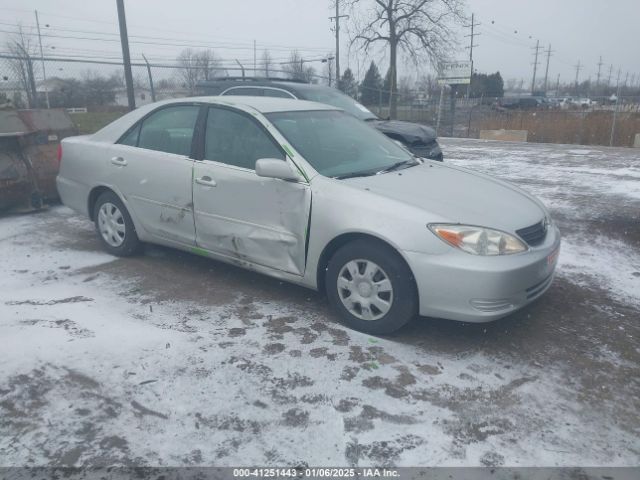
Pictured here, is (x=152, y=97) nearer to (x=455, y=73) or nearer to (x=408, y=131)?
(x=408, y=131)

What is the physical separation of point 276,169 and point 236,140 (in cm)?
67

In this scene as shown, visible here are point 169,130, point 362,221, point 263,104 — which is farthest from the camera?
point 169,130

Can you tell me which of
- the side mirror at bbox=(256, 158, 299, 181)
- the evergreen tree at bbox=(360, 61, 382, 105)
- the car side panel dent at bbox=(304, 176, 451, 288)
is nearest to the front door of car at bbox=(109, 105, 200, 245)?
the side mirror at bbox=(256, 158, 299, 181)

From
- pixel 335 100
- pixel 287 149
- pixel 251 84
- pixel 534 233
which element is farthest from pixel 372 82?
pixel 534 233

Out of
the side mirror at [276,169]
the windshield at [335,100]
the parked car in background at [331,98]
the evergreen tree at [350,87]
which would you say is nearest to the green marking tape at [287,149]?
the side mirror at [276,169]

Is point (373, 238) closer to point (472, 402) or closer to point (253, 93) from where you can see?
point (472, 402)

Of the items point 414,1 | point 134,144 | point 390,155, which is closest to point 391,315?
point 390,155

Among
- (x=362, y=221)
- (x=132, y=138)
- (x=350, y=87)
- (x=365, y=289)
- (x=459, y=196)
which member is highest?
(x=350, y=87)

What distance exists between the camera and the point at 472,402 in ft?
9.45

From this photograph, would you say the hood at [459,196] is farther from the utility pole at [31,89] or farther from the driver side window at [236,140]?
the utility pole at [31,89]

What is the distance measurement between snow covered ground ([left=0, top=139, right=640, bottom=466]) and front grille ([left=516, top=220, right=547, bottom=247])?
649mm

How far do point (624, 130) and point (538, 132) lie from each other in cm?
267

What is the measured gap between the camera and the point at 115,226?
5.06 metres

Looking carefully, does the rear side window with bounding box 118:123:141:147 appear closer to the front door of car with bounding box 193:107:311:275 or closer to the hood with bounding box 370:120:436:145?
the front door of car with bounding box 193:107:311:275
